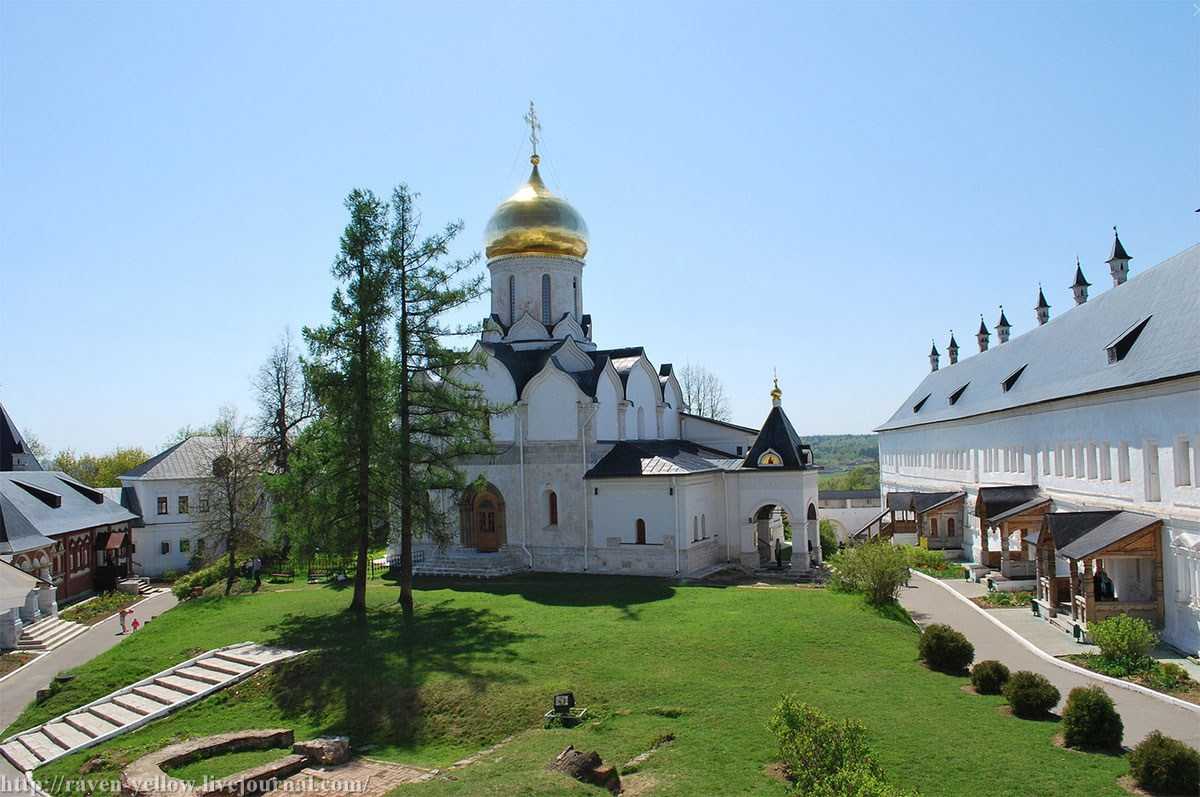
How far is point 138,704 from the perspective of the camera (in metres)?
17.1

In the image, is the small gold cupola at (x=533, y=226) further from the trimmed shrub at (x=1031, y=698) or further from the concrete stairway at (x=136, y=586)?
the trimmed shrub at (x=1031, y=698)

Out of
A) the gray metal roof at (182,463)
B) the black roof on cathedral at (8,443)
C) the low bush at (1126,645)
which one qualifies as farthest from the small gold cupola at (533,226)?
the black roof on cathedral at (8,443)

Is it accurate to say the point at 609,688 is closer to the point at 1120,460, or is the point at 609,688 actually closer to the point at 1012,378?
the point at 1120,460

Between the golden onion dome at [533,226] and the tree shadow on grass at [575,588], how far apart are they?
12.4 m

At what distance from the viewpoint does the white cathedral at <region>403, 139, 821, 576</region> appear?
1078 inches

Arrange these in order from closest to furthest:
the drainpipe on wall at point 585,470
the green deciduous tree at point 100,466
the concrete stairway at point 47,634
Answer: the concrete stairway at point 47,634
the drainpipe on wall at point 585,470
the green deciduous tree at point 100,466

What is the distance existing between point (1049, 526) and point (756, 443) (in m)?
9.67

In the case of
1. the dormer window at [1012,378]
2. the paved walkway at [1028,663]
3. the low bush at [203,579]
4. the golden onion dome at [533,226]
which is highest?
the golden onion dome at [533,226]

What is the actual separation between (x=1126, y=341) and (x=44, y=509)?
36.2 m

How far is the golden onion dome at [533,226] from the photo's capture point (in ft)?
104

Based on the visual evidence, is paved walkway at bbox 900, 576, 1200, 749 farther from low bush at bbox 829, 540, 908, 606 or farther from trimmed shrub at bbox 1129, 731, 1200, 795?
trimmed shrub at bbox 1129, 731, 1200, 795

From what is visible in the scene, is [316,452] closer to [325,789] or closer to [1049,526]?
[325,789]

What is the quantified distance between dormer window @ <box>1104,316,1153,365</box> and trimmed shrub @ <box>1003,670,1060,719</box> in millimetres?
12889

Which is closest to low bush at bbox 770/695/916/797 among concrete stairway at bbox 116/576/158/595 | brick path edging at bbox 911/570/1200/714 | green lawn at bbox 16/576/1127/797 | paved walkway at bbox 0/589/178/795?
green lawn at bbox 16/576/1127/797
